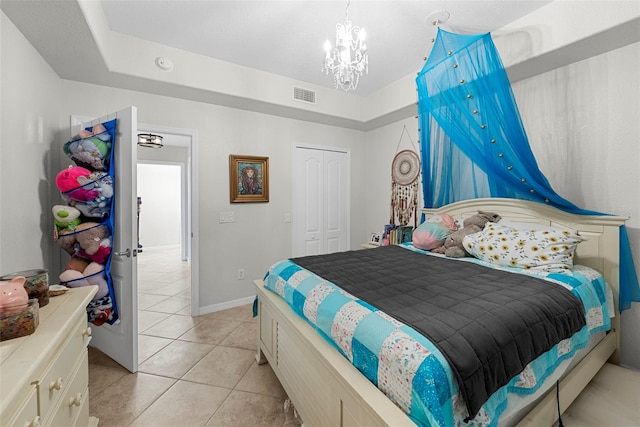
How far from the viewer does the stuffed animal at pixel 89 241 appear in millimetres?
1999

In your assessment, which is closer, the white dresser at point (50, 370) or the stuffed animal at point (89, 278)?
the white dresser at point (50, 370)

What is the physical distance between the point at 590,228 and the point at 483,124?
1.09 meters

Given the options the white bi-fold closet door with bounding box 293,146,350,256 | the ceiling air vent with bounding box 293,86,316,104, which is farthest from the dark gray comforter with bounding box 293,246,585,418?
the ceiling air vent with bounding box 293,86,316,104

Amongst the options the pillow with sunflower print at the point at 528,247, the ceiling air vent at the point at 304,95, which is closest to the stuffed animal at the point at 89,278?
the ceiling air vent at the point at 304,95

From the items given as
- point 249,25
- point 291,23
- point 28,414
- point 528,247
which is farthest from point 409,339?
point 249,25

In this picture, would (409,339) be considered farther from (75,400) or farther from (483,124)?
(483,124)

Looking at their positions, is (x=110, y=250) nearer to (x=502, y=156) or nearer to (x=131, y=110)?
(x=131, y=110)

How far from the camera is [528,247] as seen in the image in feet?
6.36

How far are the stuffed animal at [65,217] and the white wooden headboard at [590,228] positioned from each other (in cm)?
346

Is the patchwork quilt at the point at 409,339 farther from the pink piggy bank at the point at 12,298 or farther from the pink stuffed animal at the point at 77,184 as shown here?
the pink stuffed animal at the point at 77,184

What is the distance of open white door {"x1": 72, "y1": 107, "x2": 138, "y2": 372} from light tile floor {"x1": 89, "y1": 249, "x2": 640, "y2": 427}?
24 centimetres

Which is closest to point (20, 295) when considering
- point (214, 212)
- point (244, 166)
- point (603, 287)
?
point (214, 212)

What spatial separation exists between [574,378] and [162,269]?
231 inches

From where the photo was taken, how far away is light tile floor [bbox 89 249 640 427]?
163cm
